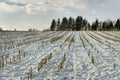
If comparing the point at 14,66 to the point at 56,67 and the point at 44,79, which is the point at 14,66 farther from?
the point at 44,79

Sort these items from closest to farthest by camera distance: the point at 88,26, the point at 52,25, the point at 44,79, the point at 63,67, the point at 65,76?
the point at 44,79 → the point at 65,76 → the point at 63,67 → the point at 52,25 → the point at 88,26

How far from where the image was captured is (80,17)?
449ft

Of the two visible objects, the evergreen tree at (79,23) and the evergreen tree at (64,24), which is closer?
the evergreen tree at (79,23)

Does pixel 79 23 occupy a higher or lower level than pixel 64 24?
higher

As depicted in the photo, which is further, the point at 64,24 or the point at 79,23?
the point at 64,24

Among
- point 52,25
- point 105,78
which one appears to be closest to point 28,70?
point 105,78

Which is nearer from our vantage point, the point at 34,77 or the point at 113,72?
the point at 34,77

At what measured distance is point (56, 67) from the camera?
14758 mm

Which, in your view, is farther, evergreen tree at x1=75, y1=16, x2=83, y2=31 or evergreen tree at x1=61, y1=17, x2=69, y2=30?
evergreen tree at x1=61, y1=17, x2=69, y2=30

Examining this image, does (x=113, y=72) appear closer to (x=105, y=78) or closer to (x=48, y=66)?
(x=105, y=78)

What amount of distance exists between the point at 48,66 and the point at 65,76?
2.82 m

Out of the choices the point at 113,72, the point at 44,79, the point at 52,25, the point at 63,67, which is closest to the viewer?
the point at 44,79

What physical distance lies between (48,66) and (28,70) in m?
1.66

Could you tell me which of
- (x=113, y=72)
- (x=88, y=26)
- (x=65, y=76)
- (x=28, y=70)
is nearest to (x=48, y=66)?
(x=28, y=70)
